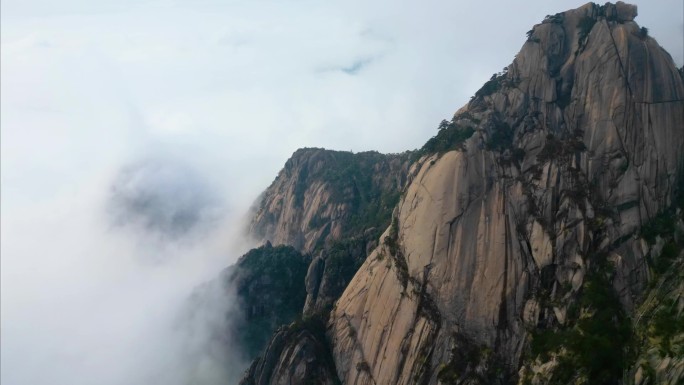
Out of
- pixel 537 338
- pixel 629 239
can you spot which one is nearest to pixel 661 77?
pixel 629 239

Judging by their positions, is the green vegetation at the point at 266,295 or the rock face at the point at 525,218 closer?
the rock face at the point at 525,218

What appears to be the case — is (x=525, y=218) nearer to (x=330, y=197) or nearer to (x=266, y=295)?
(x=266, y=295)

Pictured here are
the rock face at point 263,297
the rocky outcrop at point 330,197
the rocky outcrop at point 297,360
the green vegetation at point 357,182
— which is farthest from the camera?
the rocky outcrop at point 330,197

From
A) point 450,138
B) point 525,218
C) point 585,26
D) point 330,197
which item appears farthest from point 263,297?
point 585,26

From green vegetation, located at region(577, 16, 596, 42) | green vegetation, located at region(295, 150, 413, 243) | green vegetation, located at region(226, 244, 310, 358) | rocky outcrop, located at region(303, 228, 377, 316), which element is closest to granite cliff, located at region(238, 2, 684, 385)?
green vegetation, located at region(577, 16, 596, 42)

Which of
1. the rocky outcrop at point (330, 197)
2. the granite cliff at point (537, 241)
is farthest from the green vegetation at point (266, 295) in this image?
the granite cliff at point (537, 241)

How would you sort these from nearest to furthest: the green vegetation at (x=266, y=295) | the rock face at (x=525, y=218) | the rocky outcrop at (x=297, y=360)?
the rock face at (x=525, y=218)
the rocky outcrop at (x=297, y=360)
the green vegetation at (x=266, y=295)

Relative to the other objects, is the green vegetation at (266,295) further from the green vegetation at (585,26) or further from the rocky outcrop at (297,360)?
the green vegetation at (585,26)
